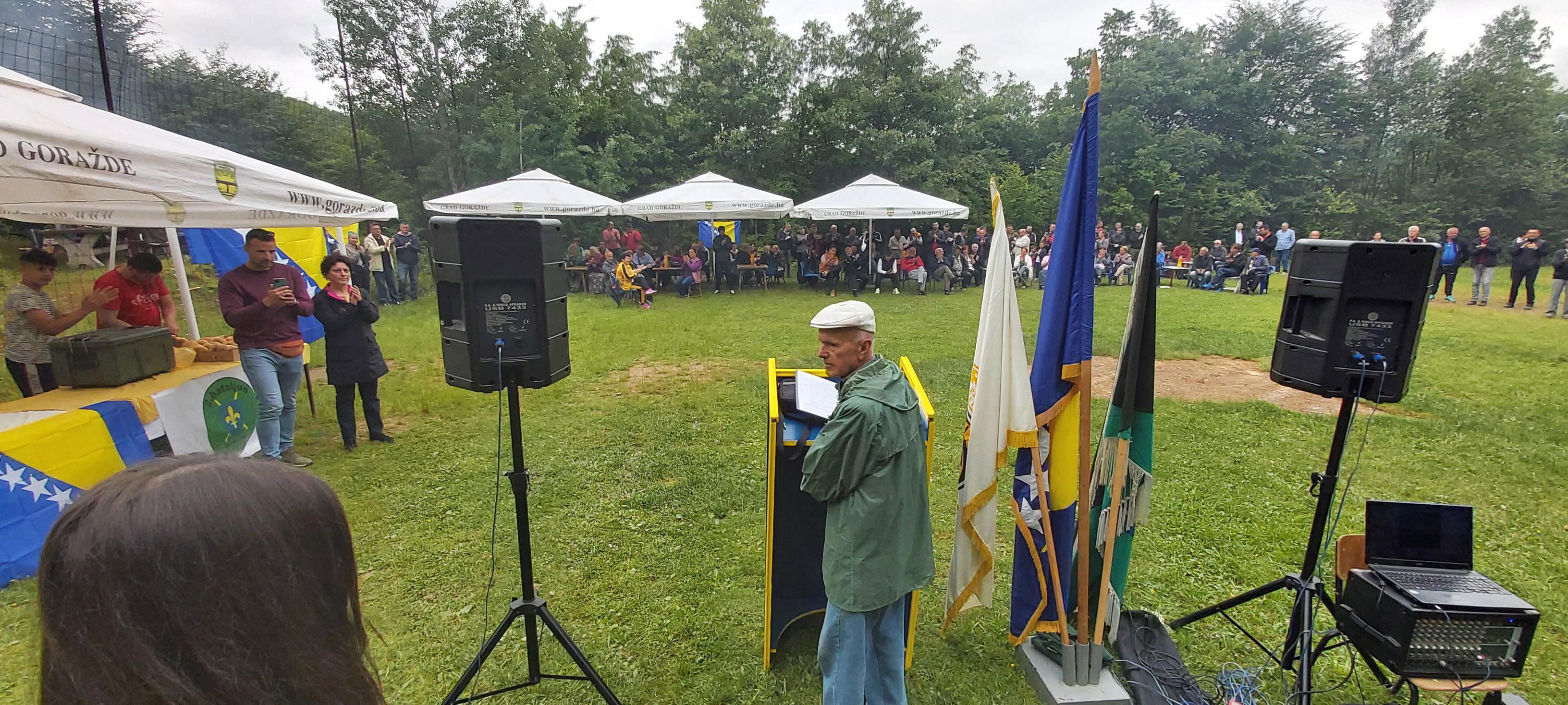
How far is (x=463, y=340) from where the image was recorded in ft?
9.56

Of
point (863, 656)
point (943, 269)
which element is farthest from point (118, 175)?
point (943, 269)

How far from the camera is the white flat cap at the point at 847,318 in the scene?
8.96ft

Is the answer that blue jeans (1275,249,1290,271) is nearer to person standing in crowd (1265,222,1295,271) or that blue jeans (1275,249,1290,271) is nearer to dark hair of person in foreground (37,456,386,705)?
person standing in crowd (1265,222,1295,271)

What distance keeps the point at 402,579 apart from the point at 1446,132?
1940 inches

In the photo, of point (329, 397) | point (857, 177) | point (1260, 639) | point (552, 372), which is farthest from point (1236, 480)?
point (857, 177)

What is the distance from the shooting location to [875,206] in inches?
609

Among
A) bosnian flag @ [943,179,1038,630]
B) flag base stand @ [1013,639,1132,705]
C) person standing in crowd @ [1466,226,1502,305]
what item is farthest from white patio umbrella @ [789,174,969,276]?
flag base stand @ [1013,639,1132,705]

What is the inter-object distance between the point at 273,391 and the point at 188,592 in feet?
19.3

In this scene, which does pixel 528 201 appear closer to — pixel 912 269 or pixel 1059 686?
pixel 912 269

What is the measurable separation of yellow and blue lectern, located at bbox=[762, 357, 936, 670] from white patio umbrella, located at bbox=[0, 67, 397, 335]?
12.7 ft

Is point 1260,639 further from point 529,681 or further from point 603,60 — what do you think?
point 603,60

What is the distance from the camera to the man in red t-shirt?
579cm

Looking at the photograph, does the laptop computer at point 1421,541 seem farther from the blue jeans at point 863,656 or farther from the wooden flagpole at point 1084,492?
the blue jeans at point 863,656

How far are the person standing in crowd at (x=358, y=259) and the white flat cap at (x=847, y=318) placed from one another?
1103 cm
